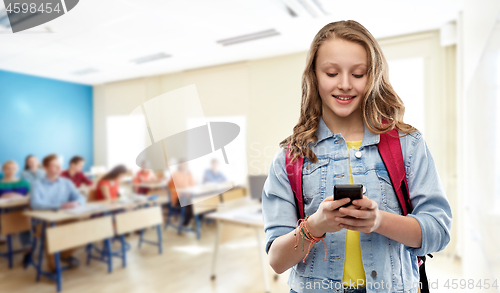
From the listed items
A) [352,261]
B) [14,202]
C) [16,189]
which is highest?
[352,261]

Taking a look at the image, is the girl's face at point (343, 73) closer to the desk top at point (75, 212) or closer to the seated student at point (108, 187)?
the desk top at point (75, 212)

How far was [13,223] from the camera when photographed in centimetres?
297

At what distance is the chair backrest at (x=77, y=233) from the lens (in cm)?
254

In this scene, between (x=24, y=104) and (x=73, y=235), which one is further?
(x=73, y=235)

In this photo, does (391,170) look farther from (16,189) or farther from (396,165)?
(16,189)

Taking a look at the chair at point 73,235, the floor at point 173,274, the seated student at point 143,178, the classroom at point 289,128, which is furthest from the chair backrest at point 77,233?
the seated student at point 143,178

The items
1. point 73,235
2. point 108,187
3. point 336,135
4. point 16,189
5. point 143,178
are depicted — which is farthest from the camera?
point 143,178

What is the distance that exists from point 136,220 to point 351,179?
2.98 metres

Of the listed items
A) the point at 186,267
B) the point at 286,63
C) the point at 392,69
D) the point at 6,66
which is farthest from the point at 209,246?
the point at 6,66

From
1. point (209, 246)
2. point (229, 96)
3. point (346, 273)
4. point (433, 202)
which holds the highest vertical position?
point (229, 96)

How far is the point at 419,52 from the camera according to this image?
3303mm

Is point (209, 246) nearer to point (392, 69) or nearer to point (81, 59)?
point (392, 69)

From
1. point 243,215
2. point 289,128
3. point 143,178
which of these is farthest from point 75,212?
point 289,128

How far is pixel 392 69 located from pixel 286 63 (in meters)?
1.70
